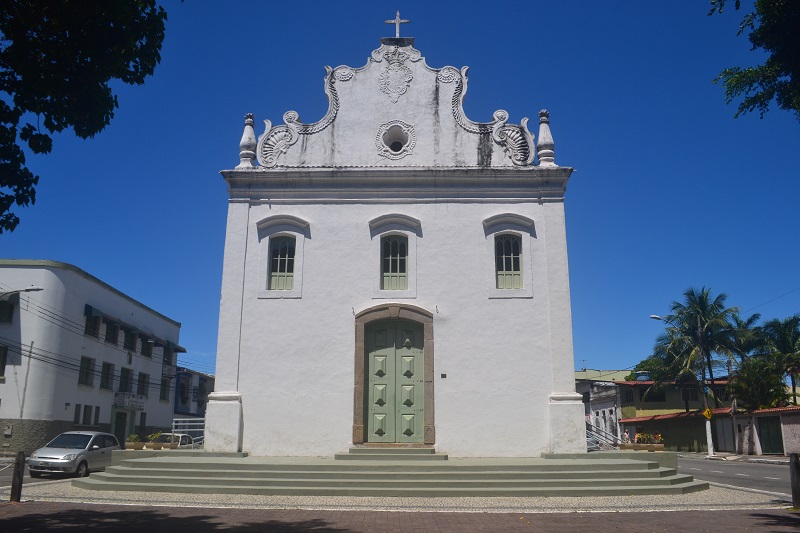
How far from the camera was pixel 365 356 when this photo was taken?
582 inches

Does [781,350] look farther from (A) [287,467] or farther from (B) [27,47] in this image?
(B) [27,47]

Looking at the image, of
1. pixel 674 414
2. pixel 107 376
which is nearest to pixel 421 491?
pixel 107 376

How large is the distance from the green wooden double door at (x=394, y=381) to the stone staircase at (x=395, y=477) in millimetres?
1388

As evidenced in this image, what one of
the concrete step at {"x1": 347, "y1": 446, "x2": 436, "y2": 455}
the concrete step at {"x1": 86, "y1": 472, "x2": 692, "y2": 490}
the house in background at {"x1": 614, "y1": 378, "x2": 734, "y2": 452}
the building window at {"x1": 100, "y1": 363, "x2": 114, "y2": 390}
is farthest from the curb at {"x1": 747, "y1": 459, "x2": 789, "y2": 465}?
the building window at {"x1": 100, "y1": 363, "x2": 114, "y2": 390}

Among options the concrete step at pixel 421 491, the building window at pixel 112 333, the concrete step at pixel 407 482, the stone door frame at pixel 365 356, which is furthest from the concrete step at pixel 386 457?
the building window at pixel 112 333

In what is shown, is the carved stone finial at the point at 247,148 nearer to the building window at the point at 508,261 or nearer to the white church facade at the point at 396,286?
the white church facade at the point at 396,286

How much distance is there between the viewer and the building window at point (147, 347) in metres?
39.2

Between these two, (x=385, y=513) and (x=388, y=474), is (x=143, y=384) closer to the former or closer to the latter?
(x=388, y=474)

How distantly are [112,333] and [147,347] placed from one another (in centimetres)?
461

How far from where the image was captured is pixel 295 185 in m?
15.7

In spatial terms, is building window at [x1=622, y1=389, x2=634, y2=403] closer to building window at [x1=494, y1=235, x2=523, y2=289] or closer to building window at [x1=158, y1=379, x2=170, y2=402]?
building window at [x1=158, y1=379, x2=170, y2=402]

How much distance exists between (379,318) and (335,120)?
17.3 feet

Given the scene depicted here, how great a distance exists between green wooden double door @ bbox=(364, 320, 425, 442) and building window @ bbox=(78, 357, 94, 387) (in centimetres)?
2240

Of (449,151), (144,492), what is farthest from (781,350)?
(144,492)
